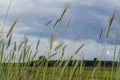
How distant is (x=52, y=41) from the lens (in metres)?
3.19

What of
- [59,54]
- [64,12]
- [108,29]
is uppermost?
[64,12]

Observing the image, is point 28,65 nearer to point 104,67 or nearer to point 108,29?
point 104,67

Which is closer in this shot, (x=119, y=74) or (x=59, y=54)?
(x=119, y=74)

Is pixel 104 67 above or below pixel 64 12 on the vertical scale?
below

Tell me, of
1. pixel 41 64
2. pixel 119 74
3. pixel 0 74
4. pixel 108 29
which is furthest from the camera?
pixel 41 64

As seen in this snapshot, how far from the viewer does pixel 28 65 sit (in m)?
3.56

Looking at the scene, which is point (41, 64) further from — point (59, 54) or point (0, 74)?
point (0, 74)

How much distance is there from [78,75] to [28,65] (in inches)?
24.7

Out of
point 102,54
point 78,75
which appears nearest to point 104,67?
point 102,54

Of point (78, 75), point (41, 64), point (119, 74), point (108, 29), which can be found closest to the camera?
point (108, 29)

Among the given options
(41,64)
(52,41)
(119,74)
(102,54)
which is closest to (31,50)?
(41,64)

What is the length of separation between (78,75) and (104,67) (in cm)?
37

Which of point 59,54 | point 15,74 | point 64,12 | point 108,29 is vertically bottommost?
point 15,74

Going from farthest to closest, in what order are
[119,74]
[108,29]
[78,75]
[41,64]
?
[41,64]
[78,75]
[119,74]
[108,29]
